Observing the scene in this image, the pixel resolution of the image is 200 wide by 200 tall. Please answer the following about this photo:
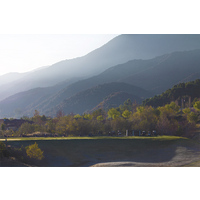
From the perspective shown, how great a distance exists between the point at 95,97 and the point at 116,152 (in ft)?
244

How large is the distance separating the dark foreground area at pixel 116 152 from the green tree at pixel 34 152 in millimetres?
417

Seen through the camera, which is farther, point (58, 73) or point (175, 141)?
point (58, 73)

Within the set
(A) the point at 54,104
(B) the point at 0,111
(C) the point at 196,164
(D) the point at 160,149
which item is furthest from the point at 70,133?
(B) the point at 0,111

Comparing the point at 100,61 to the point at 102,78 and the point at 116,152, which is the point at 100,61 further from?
the point at 116,152

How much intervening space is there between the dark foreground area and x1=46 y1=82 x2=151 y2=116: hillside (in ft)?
217

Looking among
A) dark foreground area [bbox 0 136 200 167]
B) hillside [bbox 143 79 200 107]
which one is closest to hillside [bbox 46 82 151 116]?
hillside [bbox 143 79 200 107]

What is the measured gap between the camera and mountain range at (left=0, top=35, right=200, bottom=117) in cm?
9594

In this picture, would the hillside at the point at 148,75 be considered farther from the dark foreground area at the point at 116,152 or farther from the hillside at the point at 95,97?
the dark foreground area at the point at 116,152

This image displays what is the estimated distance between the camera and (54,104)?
108 m

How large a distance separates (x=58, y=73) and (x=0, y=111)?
1488 inches

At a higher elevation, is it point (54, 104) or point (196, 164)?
point (54, 104)

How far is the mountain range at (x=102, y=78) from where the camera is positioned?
95.9 m

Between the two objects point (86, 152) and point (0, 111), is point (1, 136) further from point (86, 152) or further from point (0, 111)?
point (0, 111)

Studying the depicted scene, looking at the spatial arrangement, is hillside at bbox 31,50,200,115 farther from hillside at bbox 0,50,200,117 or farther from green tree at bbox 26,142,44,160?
green tree at bbox 26,142,44,160
